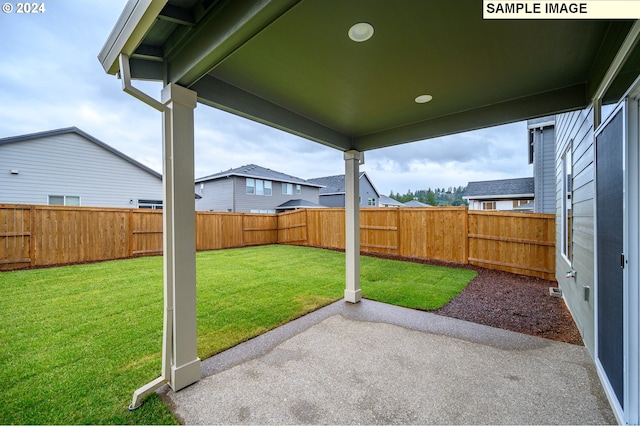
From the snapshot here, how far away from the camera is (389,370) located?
2.42 m

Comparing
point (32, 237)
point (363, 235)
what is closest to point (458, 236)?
point (363, 235)

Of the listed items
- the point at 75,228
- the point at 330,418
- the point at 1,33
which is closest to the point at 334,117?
the point at 330,418

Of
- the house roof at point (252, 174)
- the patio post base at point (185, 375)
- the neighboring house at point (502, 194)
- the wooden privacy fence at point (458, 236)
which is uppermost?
the house roof at point (252, 174)

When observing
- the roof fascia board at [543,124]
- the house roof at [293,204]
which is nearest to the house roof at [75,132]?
the house roof at [293,204]

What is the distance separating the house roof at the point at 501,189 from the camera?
15735 mm

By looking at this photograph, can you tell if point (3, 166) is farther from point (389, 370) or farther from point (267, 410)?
point (389, 370)

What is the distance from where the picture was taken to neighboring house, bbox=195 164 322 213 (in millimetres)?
16516

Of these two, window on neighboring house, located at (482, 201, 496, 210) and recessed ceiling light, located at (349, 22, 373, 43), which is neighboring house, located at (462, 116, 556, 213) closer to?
window on neighboring house, located at (482, 201, 496, 210)

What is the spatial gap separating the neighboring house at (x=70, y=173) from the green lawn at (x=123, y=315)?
617 centimetres

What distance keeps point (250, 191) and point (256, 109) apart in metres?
14.7

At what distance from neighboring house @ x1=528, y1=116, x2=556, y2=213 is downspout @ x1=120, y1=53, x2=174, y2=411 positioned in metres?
9.94

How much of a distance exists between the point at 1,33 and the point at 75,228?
4.90 meters

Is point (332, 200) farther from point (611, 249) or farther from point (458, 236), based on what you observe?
point (611, 249)

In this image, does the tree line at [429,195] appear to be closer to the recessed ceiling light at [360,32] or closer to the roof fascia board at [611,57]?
the roof fascia board at [611,57]
